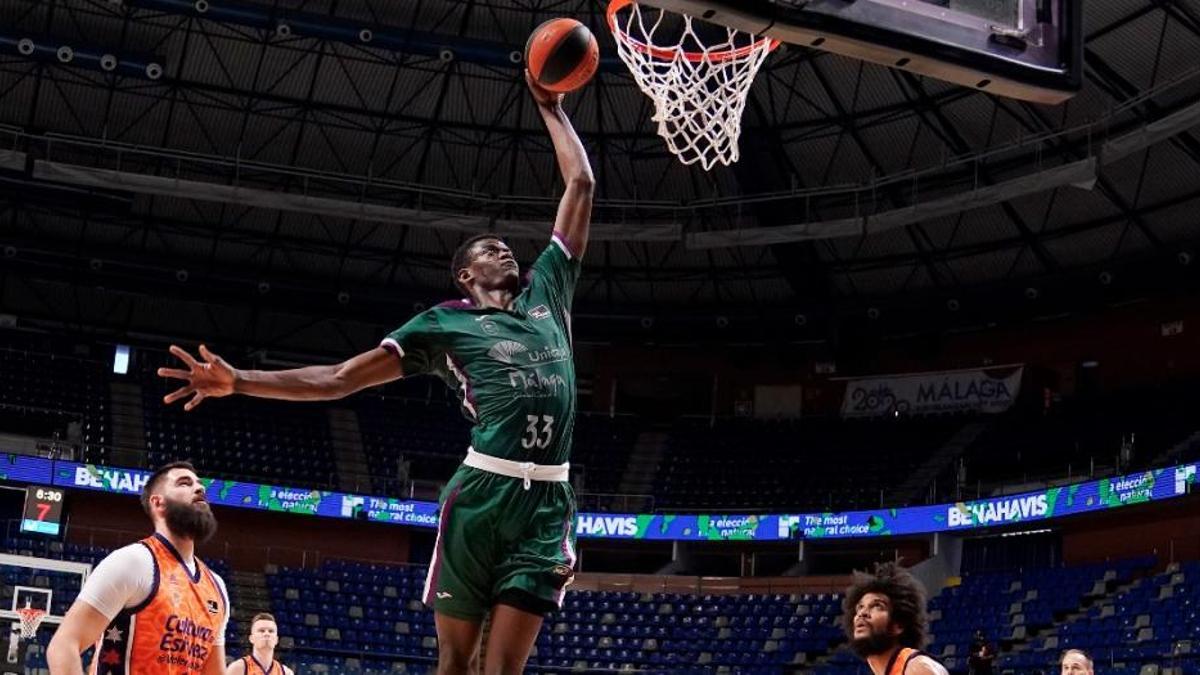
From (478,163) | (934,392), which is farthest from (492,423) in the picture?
(934,392)

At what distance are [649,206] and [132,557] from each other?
79.2 feet

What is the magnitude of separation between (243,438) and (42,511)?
5.02 m

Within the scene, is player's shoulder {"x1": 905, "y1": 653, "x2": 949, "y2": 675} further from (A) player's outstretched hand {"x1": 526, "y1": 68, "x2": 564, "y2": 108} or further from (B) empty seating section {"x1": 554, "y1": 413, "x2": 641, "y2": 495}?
(B) empty seating section {"x1": 554, "y1": 413, "x2": 641, "y2": 495}

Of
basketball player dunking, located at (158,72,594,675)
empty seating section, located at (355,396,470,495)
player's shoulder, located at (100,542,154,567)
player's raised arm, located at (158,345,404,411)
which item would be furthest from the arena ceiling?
player's raised arm, located at (158,345,404,411)

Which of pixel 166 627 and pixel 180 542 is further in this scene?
pixel 180 542

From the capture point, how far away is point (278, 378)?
504 cm

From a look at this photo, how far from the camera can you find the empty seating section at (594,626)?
96.3 ft

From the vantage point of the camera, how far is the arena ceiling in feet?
88.5

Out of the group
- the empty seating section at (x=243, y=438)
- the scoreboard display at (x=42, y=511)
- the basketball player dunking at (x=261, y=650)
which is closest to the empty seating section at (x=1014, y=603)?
the empty seating section at (x=243, y=438)

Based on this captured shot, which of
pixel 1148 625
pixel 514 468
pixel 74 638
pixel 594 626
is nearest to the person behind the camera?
pixel 514 468

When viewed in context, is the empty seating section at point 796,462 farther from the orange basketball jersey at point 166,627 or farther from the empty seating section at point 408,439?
the orange basketball jersey at point 166,627

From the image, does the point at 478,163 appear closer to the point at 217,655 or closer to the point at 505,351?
the point at 217,655

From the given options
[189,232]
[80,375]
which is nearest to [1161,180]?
[189,232]

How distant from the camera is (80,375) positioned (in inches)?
1347
